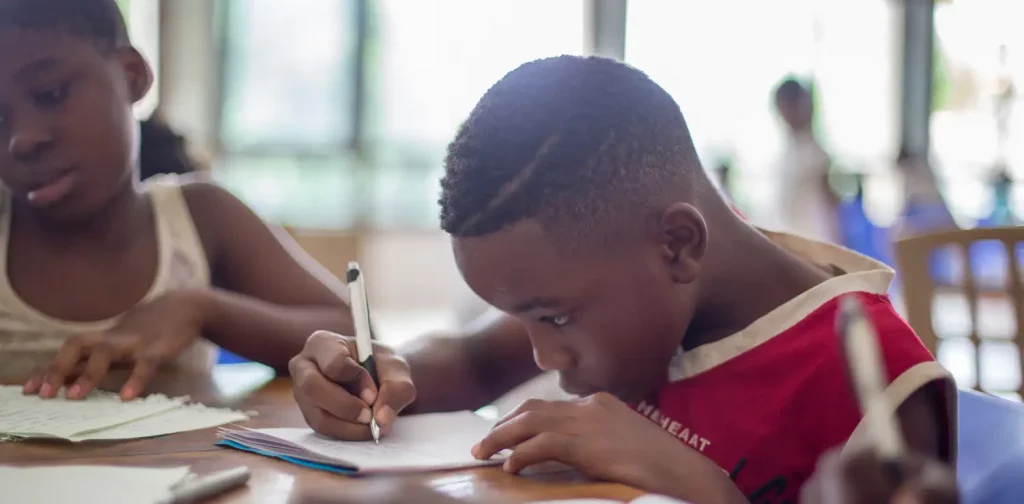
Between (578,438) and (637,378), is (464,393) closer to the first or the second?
(637,378)

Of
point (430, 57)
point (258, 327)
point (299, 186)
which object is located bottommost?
point (299, 186)

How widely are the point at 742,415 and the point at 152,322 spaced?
2.04 feet

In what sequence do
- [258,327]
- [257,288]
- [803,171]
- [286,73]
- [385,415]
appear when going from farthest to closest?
[286,73] → [803,171] → [257,288] → [258,327] → [385,415]

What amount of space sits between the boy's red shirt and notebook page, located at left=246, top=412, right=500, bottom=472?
0.18 m

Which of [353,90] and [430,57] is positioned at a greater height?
[430,57]

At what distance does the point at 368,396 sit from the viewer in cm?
72

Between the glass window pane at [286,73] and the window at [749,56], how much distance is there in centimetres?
172

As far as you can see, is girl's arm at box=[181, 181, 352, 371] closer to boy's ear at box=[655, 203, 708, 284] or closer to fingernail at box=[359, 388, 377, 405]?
fingernail at box=[359, 388, 377, 405]

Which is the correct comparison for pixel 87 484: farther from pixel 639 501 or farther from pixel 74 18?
pixel 74 18

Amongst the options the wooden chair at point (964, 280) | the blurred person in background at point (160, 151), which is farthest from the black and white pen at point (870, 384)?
the blurred person in background at point (160, 151)

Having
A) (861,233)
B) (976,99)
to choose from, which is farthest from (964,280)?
(976,99)

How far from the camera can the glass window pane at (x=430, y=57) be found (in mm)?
5023

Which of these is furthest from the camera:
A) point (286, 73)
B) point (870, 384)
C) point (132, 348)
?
point (286, 73)

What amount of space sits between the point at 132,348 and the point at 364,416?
321mm
